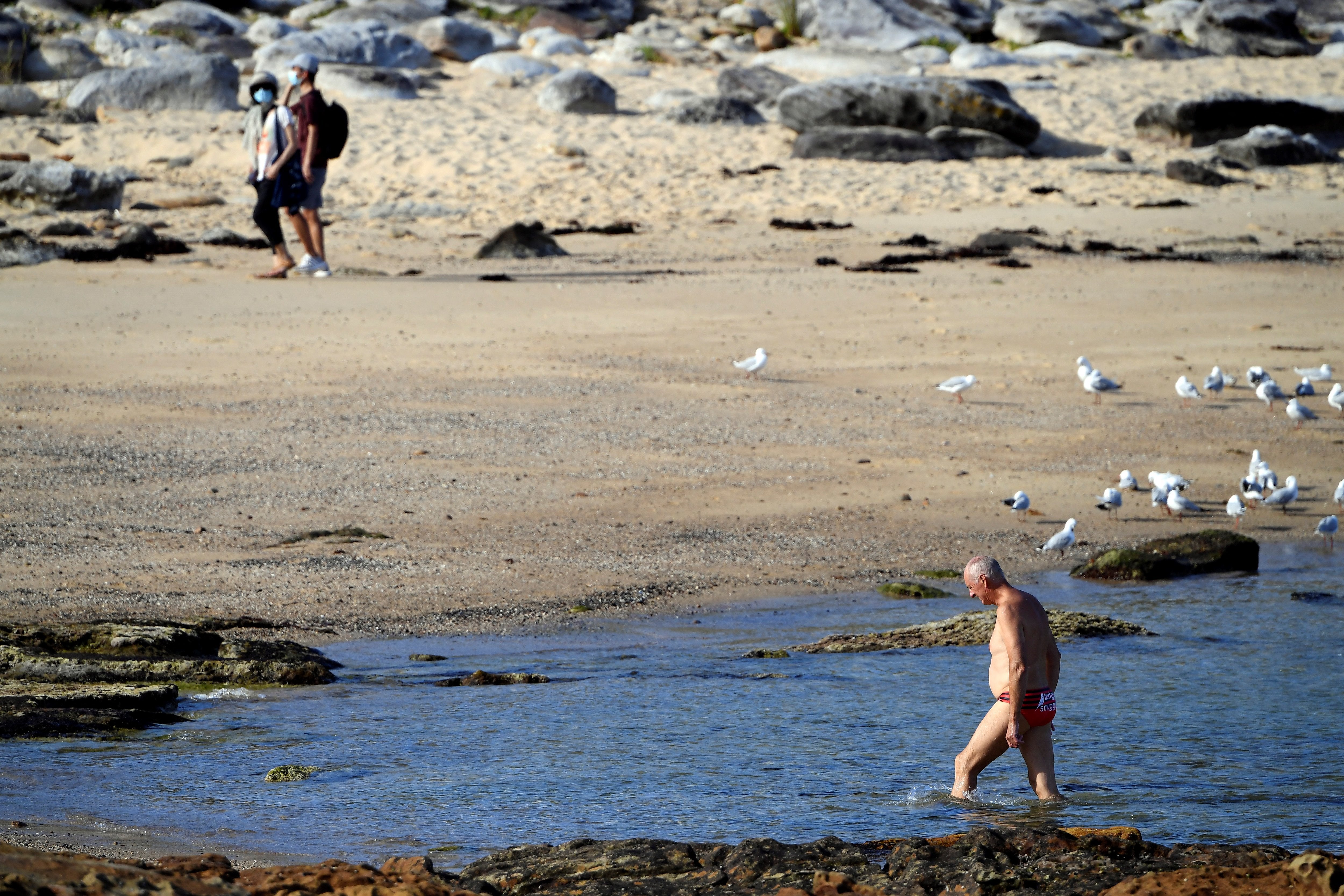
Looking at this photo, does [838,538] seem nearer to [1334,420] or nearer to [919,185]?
[1334,420]

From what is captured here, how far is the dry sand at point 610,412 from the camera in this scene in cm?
916

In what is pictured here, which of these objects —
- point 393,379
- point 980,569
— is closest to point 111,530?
point 393,379

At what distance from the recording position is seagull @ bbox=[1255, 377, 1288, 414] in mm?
13047

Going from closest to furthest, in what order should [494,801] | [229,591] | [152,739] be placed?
[494,801]
[152,739]
[229,591]

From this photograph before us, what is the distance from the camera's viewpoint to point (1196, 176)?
24938 mm

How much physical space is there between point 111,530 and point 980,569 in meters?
5.70

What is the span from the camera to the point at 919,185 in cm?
2450

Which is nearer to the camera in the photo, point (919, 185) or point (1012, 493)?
point (1012, 493)

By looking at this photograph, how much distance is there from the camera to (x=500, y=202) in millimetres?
23406

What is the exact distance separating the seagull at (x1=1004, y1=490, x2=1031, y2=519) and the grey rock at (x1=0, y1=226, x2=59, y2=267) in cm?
1198

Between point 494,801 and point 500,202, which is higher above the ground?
point 500,202

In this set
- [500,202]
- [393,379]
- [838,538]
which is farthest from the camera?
[500,202]

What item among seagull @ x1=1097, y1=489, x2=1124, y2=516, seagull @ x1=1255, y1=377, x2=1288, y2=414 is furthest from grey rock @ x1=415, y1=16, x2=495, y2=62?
seagull @ x1=1097, y1=489, x2=1124, y2=516

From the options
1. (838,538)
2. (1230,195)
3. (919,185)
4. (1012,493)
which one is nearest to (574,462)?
(838,538)
